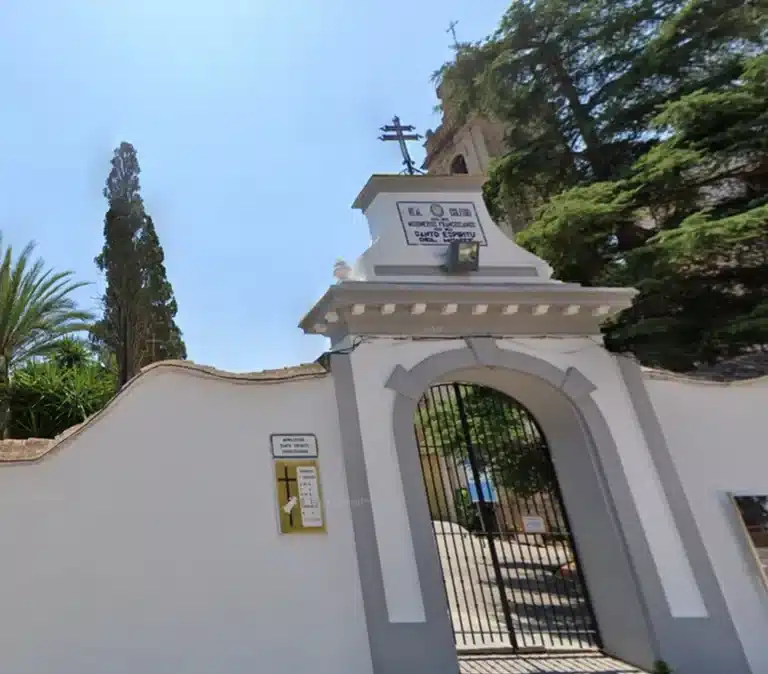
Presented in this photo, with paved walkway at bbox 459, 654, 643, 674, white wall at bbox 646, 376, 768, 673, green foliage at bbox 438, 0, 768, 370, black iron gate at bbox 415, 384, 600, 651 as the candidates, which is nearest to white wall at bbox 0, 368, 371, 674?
paved walkway at bbox 459, 654, 643, 674

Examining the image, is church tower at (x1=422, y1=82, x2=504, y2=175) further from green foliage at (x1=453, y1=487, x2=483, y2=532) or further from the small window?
green foliage at (x1=453, y1=487, x2=483, y2=532)

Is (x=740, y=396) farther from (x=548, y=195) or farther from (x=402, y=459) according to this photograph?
(x=548, y=195)

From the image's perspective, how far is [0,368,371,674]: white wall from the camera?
4352 mm

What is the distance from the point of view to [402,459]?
17.9ft

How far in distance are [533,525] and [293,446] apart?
9.06 feet

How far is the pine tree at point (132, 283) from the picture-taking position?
424 inches

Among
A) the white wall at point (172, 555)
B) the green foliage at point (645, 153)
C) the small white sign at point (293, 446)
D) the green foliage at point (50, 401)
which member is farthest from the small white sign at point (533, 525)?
the green foliage at point (50, 401)

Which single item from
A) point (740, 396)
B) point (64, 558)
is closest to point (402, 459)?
point (64, 558)

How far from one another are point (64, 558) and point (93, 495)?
483 mm

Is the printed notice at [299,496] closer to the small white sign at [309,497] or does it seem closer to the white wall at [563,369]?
the small white sign at [309,497]

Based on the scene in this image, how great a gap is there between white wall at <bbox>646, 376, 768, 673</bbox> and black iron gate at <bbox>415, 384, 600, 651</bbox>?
1.29 meters

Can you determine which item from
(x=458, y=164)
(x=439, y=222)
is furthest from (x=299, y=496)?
(x=458, y=164)

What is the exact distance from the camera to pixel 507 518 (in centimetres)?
679

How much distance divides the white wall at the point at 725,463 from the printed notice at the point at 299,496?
12.1ft
